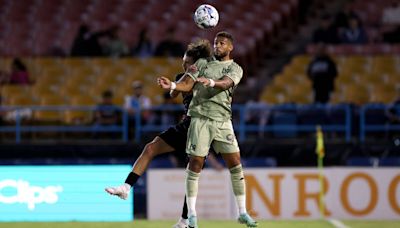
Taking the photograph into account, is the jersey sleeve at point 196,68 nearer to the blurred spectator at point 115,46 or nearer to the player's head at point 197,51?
the player's head at point 197,51

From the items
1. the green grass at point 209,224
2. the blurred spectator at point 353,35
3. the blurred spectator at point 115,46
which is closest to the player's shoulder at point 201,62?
the green grass at point 209,224

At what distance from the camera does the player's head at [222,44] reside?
1198 cm

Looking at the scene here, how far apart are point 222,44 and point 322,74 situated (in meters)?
8.41

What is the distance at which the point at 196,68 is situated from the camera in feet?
38.9

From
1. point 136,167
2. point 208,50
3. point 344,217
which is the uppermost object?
point 208,50

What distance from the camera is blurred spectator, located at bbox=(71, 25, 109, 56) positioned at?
2289cm

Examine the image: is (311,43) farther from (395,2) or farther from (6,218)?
(6,218)

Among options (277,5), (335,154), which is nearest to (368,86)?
(335,154)

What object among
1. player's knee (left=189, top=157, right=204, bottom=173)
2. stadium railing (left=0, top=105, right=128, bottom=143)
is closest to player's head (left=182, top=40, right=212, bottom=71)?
player's knee (left=189, top=157, right=204, bottom=173)

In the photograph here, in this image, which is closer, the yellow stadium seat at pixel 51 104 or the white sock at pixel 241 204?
the white sock at pixel 241 204

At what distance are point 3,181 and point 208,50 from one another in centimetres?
512

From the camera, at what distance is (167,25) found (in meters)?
24.6

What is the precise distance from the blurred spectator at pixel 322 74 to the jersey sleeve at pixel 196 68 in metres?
8.37

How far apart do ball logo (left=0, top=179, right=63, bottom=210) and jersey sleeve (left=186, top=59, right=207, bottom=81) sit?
5097mm
